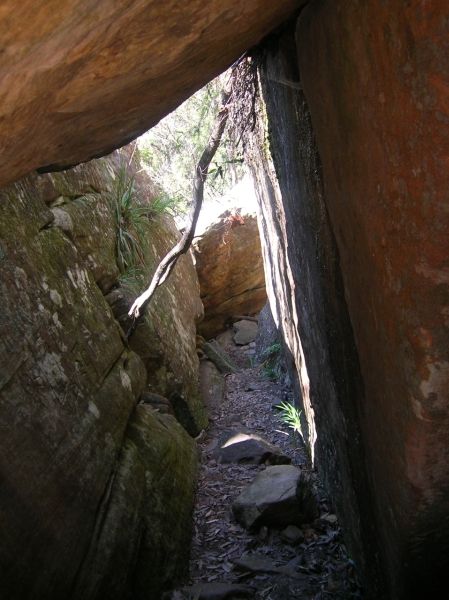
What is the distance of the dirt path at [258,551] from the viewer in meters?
3.25

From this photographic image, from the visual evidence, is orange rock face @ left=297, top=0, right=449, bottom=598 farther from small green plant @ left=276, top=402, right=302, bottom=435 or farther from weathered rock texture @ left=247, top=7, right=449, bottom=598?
small green plant @ left=276, top=402, right=302, bottom=435

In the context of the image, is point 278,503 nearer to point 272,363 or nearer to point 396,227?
point 396,227

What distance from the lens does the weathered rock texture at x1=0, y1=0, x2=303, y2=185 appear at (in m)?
1.34

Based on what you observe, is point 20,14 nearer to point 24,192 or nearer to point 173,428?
point 24,192

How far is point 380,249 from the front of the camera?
201 cm

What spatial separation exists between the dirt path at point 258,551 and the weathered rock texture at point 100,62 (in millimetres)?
2652

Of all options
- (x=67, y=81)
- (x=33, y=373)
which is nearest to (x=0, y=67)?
(x=67, y=81)

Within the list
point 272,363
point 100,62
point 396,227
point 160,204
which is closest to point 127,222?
point 160,204

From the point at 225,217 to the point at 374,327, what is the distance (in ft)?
22.2

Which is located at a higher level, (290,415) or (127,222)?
(127,222)

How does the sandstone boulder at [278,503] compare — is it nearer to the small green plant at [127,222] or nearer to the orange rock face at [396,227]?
the orange rock face at [396,227]

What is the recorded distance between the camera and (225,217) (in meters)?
8.77

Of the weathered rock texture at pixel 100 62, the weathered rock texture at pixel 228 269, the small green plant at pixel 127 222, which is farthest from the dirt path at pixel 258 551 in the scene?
the weathered rock texture at pixel 228 269

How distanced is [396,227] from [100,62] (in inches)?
43.7
